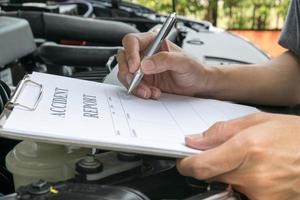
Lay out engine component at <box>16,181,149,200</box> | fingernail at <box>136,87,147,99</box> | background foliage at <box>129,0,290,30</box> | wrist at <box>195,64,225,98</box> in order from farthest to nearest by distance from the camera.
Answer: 1. background foliage at <box>129,0,290,30</box>
2. wrist at <box>195,64,225,98</box>
3. fingernail at <box>136,87,147,99</box>
4. engine component at <box>16,181,149,200</box>

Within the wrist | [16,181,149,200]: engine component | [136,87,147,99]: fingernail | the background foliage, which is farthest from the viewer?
the background foliage

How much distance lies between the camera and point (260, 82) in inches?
34.8

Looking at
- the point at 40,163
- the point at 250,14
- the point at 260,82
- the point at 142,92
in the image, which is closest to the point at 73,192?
the point at 40,163

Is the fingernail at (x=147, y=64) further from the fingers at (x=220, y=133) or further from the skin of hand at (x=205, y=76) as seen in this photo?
the fingers at (x=220, y=133)

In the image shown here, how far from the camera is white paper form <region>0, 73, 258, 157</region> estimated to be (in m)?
0.44

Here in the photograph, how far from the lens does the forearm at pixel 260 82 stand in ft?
2.75

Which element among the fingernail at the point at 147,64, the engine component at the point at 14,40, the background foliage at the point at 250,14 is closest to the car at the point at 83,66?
the engine component at the point at 14,40

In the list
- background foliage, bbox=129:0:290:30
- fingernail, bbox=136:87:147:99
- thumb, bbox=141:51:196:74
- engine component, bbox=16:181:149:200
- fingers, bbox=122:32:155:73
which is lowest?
background foliage, bbox=129:0:290:30

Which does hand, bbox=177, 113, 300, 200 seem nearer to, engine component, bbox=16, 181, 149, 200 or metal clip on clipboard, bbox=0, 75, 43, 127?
engine component, bbox=16, 181, 149, 200

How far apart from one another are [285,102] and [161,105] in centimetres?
35

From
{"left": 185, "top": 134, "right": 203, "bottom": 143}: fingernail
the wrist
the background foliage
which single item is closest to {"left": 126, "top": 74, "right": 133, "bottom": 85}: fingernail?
the wrist

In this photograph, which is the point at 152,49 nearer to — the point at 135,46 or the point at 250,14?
the point at 135,46

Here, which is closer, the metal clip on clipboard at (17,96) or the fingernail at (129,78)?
the metal clip on clipboard at (17,96)

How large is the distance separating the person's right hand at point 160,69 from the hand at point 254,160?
0.77 feet
